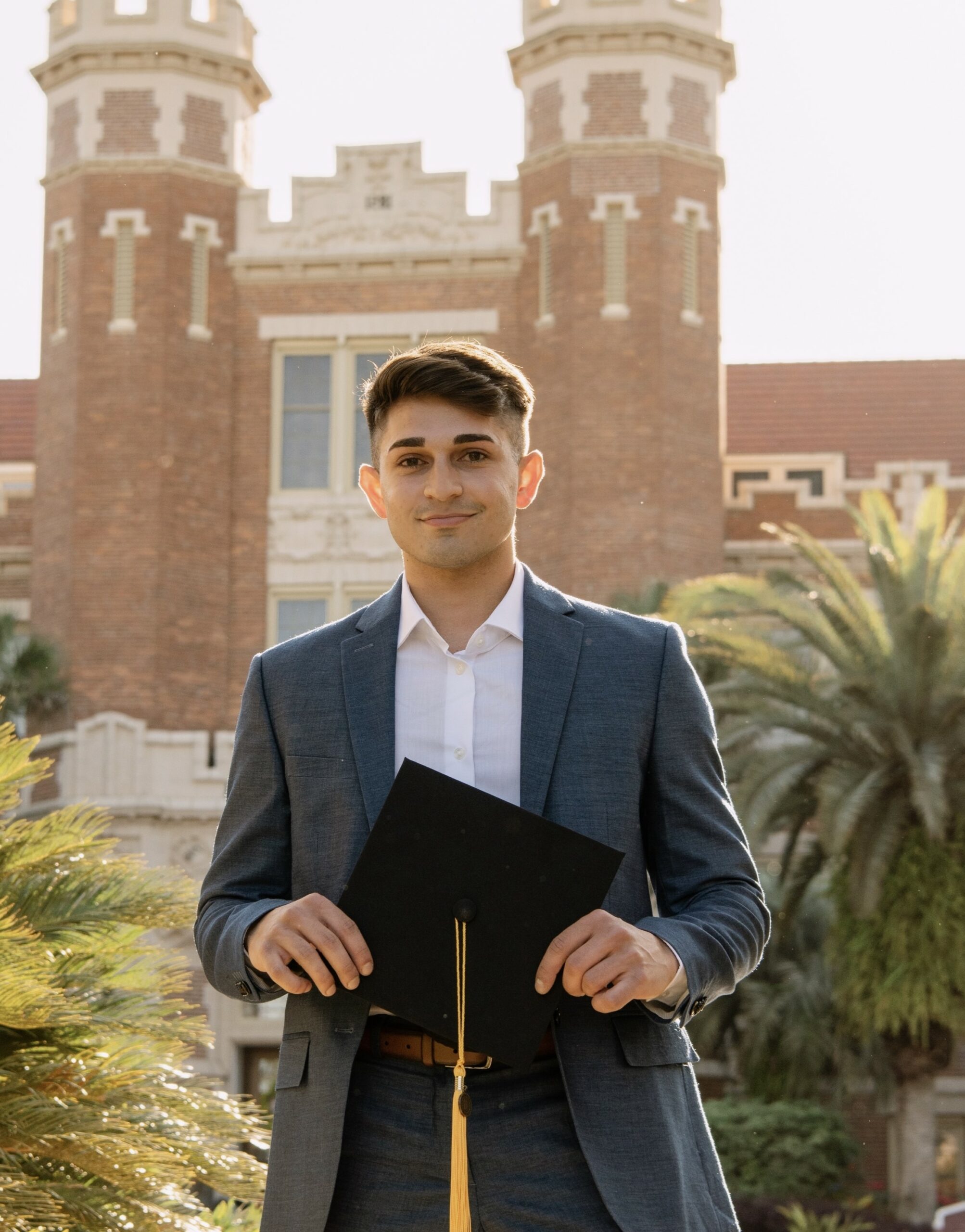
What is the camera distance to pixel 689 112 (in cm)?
2434

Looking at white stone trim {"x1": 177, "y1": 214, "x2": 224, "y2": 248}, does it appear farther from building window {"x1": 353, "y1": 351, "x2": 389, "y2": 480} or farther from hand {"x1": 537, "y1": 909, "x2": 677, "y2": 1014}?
hand {"x1": 537, "y1": 909, "x2": 677, "y2": 1014}

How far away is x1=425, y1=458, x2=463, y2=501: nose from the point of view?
277 cm

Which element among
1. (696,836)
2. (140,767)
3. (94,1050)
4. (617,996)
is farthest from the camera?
(140,767)

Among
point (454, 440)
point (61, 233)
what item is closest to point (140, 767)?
point (61, 233)

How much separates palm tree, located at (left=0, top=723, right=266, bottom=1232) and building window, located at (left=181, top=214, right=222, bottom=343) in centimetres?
1951

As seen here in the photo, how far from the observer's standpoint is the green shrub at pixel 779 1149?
1836cm

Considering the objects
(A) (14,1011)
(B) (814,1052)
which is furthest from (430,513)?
(B) (814,1052)

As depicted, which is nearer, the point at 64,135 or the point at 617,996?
the point at 617,996

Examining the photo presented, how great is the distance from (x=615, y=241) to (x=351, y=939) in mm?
22424

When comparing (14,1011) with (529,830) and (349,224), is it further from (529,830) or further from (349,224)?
(349,224)

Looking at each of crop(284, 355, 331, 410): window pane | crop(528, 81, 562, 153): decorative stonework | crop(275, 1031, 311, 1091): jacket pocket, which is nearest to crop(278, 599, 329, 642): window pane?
crop(284, 355, 331, 410): window pane

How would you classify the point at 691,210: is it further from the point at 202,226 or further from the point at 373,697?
the point at 373,697

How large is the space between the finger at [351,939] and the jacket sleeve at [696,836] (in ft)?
1.35

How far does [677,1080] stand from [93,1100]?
274cm
